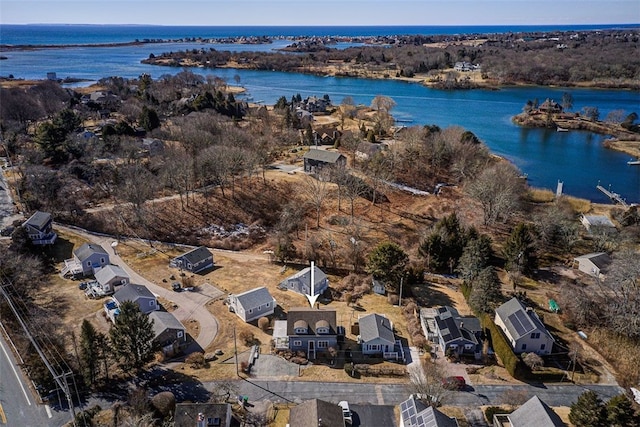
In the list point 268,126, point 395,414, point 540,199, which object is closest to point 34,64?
point 268,126

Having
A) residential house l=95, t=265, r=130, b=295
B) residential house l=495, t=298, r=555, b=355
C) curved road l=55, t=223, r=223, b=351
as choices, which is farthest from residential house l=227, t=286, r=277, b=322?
residential house l=495, t=298, r=555, b=355

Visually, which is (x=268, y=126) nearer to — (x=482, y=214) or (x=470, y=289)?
(x=482, y=214)

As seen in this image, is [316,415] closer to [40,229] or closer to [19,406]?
[19,406]

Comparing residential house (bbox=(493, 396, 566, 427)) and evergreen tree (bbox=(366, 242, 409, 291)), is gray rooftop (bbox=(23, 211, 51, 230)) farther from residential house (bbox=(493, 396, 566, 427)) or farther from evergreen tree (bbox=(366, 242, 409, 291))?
residential house (bbox=(493, 396, 566, 427))

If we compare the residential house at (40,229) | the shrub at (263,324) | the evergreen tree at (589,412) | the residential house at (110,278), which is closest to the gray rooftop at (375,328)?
the shrub at (263,324)

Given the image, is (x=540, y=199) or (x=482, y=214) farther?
(x=540, y=199)

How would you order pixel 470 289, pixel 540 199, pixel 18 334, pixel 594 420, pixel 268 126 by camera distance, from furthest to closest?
pixel 268 126, pixel 540 199, pixel 470 289, pixel 18 334, pixel 594 420

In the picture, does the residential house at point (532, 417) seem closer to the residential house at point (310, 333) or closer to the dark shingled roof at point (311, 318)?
the residential house at point (310, 333)
